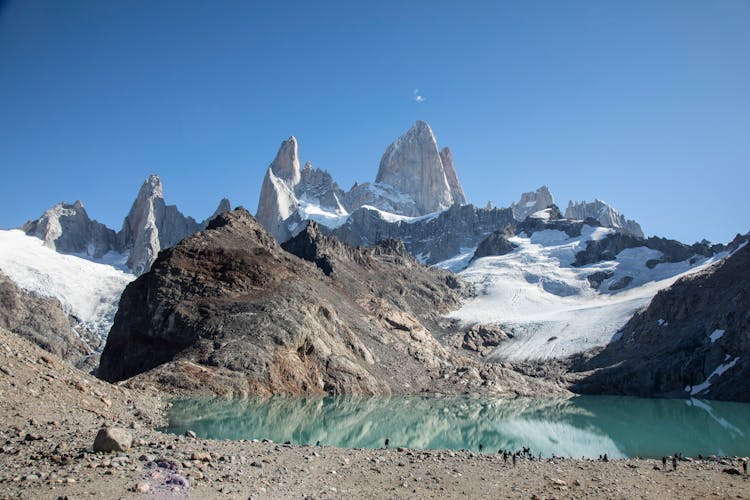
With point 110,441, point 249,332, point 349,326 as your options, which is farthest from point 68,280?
point 110,441

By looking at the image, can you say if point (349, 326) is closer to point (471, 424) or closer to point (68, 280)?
point (471, 424)

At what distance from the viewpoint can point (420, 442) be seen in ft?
126

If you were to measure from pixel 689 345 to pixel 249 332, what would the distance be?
6826 cm

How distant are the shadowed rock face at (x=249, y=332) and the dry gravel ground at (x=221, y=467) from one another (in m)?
27.0

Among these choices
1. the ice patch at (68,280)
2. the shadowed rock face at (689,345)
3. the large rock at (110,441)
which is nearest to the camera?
the large rock at (110,441)

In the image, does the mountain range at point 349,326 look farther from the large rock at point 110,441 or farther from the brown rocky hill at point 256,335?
the large rock at point 110,441

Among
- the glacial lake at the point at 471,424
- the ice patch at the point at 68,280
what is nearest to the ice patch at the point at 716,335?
the glacial lake at the point at 471,424

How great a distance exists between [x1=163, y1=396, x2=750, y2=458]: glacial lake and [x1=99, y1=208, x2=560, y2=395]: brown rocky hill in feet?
15.9

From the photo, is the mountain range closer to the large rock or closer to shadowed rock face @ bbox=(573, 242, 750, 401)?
shadowed rock face @ bbox=(573, 242, 750, 401)

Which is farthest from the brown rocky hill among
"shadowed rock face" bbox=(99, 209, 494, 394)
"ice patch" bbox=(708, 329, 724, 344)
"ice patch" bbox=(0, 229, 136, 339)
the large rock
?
"ice patch" bbox=(0, 229, 136, 339)

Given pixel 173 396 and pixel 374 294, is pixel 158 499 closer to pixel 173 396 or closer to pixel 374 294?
pixel 173 396

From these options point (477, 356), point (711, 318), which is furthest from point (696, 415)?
point (477, 356)

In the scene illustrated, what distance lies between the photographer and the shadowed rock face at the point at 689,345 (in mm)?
84062

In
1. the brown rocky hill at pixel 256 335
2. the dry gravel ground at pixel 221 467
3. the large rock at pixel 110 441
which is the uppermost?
the brown rocky hill at pixel 256 335
